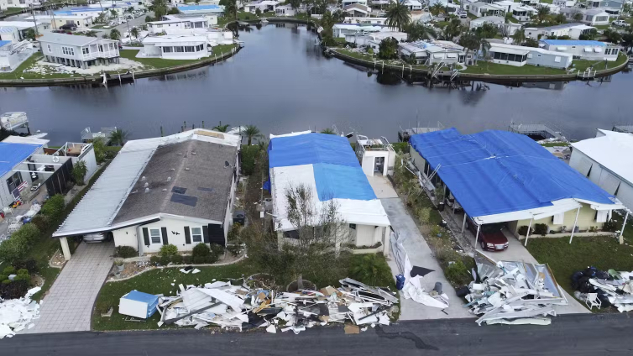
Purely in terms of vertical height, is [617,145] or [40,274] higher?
[617,145]

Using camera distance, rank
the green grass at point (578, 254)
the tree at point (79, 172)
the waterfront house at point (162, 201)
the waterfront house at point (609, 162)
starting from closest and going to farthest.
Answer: the waterfront house at point (162, 201) < the green grass at point (578, 254) < the waterfront house at point (609, 162) < the tree at point (79, 172)

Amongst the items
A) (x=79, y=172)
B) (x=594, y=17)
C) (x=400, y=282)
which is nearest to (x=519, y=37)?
(x=594, y=17)

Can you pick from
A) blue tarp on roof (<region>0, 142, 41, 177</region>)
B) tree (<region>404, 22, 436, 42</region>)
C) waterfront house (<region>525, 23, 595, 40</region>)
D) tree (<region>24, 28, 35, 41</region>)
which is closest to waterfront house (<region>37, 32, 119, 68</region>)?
tree (<region>24, 28, 35, 41</region>)

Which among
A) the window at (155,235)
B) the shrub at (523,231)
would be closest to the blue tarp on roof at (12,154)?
the window at (155,235)

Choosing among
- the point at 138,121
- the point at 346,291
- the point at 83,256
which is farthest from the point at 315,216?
the point at 138,121

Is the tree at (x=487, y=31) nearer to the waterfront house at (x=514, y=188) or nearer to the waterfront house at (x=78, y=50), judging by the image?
the waterfront house at (x=514, y=188)

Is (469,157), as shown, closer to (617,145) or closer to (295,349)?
(617,145)
